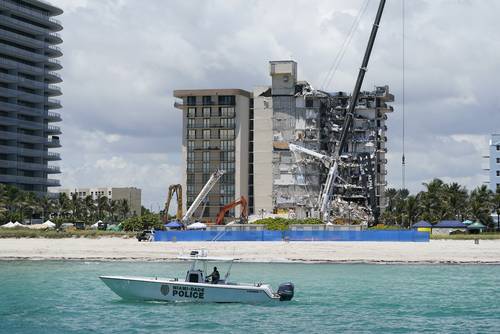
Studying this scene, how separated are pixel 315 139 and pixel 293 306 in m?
117

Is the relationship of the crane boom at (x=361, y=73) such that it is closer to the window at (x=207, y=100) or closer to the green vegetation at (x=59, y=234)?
the green vegetation at (x=59, y=234)

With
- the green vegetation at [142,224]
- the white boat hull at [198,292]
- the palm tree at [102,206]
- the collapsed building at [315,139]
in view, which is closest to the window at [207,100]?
the collapsed building at [315,139]

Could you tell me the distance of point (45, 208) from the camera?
174 metres

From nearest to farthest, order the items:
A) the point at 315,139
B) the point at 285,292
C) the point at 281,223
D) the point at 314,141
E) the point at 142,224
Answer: the point at 285,292 < the point at 281,223 < the point at 142,224 < the point at 315,139 < the point at 314,141

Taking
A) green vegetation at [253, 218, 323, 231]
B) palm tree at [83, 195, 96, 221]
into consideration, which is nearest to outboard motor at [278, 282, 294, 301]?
green vegetation at [253, 218, 323, 231]

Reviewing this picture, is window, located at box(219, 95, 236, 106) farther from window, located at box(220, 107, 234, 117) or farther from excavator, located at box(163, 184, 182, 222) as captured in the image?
excavator, located at box(163, 184, 182, 222)

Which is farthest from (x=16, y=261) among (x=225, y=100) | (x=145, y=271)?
(x=225, y=100)

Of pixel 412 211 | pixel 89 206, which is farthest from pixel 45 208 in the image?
pixel 412 211

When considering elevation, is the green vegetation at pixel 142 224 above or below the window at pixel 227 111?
below

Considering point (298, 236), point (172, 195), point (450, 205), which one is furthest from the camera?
point (172, 195)

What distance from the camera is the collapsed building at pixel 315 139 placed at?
17362 centimetres

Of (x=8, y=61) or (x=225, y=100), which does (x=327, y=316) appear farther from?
(x=8, y=61)

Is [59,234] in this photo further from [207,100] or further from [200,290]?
[207,100]

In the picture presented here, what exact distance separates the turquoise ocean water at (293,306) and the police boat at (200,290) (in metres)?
0.47
